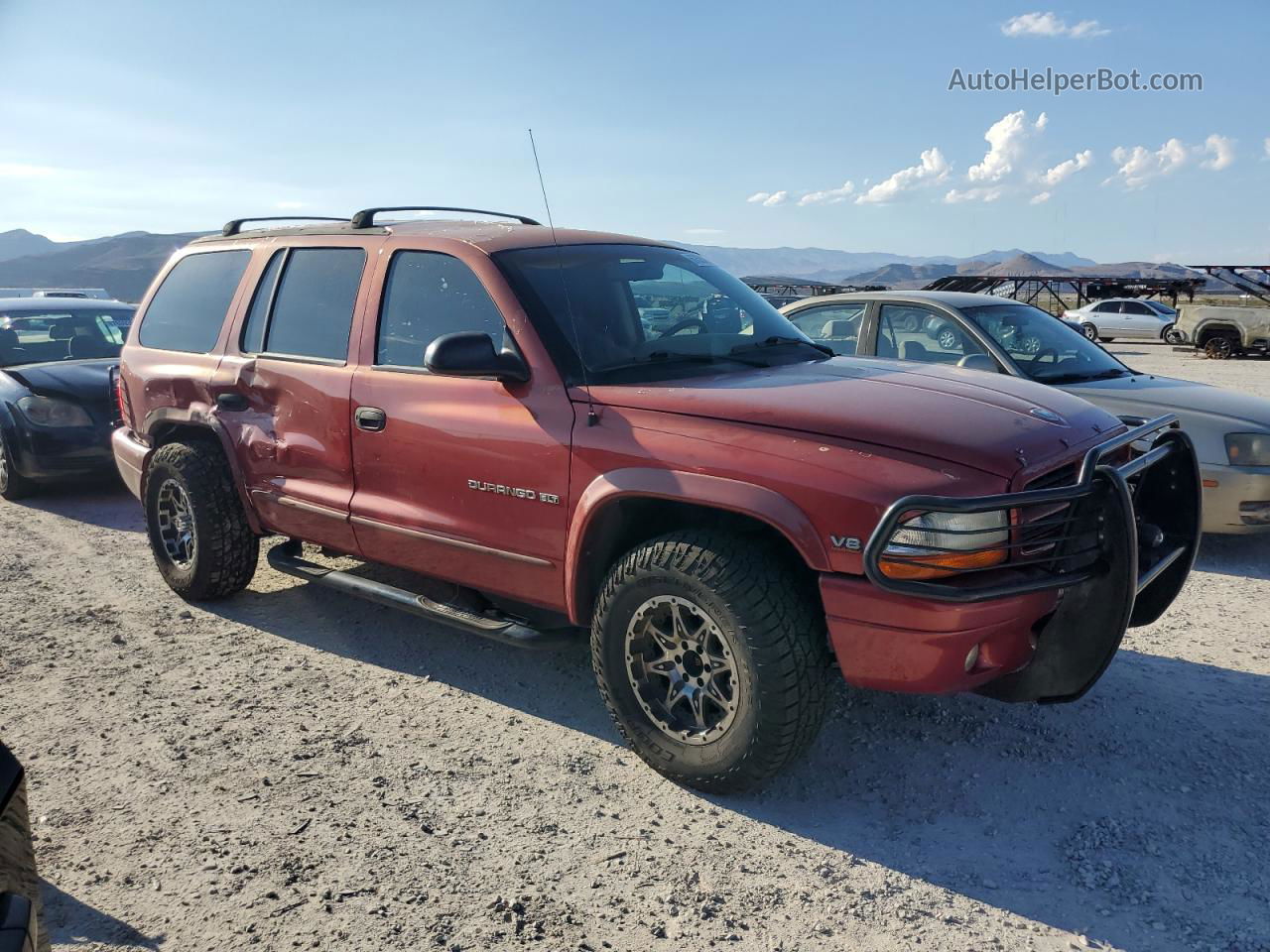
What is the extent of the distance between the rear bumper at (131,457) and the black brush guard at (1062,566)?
435 cm

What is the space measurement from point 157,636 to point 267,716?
1.26 meters

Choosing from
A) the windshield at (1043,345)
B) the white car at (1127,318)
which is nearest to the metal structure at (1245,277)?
the white car at (1127,318)

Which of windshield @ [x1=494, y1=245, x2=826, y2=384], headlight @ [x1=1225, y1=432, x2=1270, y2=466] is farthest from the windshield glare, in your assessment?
headlight @ [x1=1225, y1=432, x2=1270, y2=466]

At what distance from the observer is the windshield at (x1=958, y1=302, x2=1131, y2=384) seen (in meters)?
6.06

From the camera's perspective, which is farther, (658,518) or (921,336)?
(921,336)

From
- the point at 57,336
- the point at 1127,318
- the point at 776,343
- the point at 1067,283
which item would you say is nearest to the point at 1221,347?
the point at 1127,318

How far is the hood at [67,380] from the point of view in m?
7.71

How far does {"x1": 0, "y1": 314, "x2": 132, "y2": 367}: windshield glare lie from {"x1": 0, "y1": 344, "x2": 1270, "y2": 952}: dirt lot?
16.1 feet

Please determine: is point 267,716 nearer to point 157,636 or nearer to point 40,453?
point 157,636

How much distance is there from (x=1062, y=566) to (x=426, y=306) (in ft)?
8.67

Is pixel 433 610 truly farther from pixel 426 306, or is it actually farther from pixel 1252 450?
pixel 1252 450

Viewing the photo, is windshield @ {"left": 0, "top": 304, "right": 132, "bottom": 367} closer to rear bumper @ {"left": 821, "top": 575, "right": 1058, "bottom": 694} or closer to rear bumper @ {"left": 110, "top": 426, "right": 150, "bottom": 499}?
rear bumper @ {"left": 110, "top": 426, "right": 150, "bottom": 499}

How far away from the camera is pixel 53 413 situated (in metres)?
7.64

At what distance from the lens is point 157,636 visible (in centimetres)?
471
